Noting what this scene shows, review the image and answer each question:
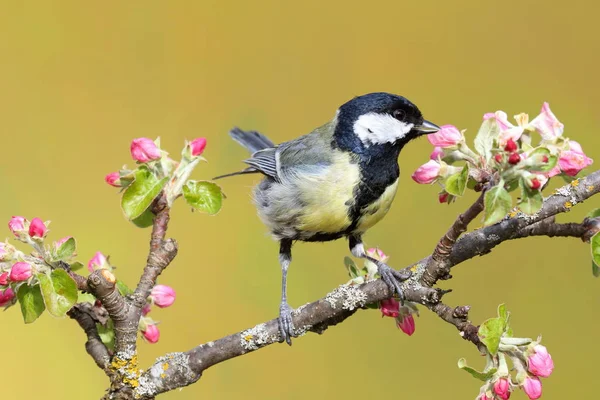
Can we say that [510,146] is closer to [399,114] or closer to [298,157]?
[399,114]

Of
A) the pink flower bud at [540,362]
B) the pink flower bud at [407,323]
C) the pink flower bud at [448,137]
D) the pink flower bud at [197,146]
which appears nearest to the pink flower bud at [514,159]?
the pink flower bud at [448,137]

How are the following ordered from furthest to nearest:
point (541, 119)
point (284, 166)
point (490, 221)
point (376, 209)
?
point (284, 166) → point (376, 209) → point (541, 119) → point (490, 221)

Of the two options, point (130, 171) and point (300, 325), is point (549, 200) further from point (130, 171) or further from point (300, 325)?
point (130, 171)

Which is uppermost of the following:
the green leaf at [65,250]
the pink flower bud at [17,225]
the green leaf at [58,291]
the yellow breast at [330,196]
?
the yellow breast at [330,196]

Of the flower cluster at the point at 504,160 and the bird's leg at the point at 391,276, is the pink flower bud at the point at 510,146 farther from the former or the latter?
the bird's leg at the point at 391,276

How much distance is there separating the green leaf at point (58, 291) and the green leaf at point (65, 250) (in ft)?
0.11

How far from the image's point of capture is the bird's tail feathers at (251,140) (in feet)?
6.41

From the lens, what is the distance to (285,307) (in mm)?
1450

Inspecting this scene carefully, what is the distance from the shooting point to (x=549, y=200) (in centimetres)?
90

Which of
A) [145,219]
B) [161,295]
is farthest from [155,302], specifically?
[145,219]

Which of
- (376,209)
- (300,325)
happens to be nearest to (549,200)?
(300,325)

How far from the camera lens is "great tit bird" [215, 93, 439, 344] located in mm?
1437

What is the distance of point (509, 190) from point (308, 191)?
0.71 meters

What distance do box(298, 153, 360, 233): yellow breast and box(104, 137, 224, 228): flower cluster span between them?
18.9 inches
